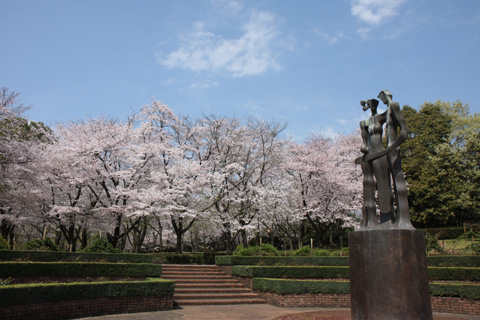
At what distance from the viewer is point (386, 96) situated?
26.0ft

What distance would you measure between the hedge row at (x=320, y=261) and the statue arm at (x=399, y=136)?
1051 centimetres

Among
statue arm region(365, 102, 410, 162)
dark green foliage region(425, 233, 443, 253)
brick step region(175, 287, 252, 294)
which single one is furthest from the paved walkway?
dark green foliage region(425, 233, 443, 253)

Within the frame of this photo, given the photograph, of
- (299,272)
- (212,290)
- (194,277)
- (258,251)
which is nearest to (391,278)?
(299,272)

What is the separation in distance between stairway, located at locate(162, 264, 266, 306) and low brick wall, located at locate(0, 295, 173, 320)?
1.66 meters

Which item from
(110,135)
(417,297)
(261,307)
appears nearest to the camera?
(417,297)

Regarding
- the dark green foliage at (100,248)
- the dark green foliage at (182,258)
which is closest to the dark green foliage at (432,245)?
the dark green foliage at (182,258)

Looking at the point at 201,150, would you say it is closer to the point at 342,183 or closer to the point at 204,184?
the point at 204,184

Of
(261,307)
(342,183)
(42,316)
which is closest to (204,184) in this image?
(342,183)

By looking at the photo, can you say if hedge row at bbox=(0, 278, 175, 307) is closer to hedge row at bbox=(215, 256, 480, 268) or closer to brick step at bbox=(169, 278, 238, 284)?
brick step at bbox=(169, 278, 238, 284)

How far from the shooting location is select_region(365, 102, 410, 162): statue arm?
7047 mm

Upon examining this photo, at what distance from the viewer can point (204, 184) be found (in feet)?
82.4

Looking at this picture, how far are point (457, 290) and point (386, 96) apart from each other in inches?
338

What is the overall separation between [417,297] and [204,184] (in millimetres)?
20068

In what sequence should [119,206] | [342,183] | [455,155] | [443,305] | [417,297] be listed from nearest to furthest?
[417,297] → [443,305] → [119,206] → [342,183] → [455,155]
